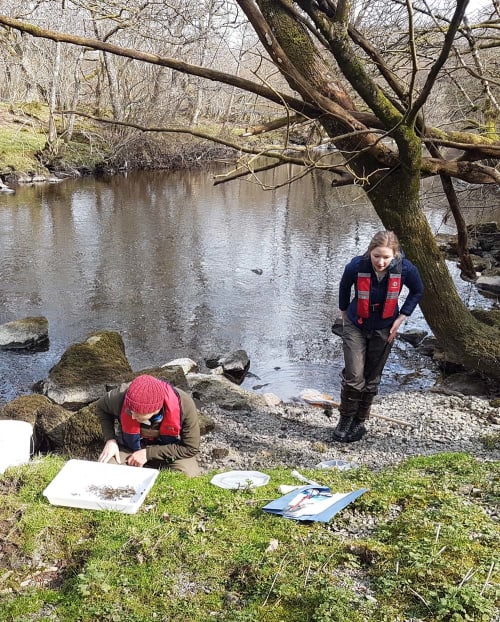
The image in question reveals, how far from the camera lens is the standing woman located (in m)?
6.05

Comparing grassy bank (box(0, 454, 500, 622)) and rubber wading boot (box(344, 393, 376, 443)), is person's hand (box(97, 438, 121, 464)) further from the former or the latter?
rubber wading boot (box(344, 393, 376, 443))

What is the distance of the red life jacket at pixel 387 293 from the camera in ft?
19.9

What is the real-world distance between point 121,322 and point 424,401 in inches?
266

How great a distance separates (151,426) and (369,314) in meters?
2.60

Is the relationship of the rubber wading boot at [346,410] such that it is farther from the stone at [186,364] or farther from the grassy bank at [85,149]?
the grassy bank at [85,149]

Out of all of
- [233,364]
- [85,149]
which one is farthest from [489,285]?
[85,149]

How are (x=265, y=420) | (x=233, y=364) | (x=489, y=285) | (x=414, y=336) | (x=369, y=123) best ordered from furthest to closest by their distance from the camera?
(x=489, y=285)
(x=414, y=336)
(x=233, y=364)
(x=265, y=420)
(x=369, y=123)

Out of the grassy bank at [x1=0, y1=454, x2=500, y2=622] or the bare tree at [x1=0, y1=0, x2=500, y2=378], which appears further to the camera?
the bare tree at [x1=0, y1=0, x2=500, y2=378]

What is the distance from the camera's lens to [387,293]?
615cm

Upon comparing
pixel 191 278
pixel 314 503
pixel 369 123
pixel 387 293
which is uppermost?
pixel 369 123

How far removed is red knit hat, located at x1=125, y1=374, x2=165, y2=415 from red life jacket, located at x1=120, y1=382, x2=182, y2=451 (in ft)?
0.26

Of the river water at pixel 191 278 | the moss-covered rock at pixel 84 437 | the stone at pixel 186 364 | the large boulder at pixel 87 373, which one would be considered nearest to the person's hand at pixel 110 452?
the moss-covered rock at pixel 84 437

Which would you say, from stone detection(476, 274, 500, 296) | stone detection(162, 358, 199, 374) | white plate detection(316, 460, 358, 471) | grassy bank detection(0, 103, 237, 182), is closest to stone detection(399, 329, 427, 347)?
stone detection(476, 274, 500, 296)

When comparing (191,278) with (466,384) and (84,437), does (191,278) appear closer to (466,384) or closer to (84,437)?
(466,384)
